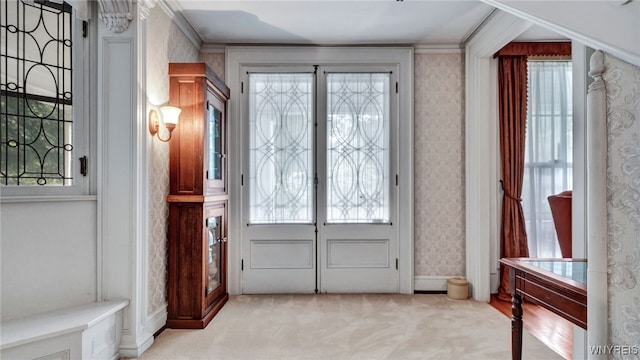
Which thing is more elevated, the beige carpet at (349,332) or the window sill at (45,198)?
the window sill at (45,198)

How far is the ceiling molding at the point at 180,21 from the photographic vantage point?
288 centimetres

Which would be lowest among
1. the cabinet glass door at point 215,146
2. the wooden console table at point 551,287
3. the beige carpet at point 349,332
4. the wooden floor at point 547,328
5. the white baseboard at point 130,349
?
the wooden floor at point 547,328

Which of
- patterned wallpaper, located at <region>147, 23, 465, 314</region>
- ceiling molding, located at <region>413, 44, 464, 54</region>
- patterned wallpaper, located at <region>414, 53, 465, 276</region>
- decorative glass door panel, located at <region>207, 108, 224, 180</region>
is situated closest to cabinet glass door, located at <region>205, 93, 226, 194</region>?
decorative glass door panel, located at <region>207, 108, 224, 180</region>

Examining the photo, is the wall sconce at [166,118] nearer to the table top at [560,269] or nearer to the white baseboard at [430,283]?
the table top at [560,269]

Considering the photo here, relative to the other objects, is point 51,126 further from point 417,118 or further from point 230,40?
point 417,118

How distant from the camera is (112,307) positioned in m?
2.25

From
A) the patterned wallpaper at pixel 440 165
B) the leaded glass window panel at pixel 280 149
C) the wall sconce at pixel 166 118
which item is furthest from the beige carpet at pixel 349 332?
the wall sconce at pixel 166 118

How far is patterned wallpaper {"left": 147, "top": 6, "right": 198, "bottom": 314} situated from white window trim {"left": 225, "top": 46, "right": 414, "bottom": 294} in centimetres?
90

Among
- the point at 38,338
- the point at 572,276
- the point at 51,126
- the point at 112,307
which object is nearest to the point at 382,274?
the point at 572,276

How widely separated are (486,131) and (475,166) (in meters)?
0.38

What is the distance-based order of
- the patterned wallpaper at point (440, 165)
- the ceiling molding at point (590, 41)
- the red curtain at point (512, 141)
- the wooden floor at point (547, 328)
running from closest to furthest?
the ceiling molding at point (590, 41)
the wooden floor at point (547, 328)
the red curtain at point (512, 141)
the patterned wallpaper at point (440, 165)

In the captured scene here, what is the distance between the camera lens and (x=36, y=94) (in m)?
2.19

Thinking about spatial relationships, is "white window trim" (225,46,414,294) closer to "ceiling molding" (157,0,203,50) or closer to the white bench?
"ceiling molding" (157,0,203,50)

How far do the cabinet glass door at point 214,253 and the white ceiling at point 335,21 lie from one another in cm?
189
